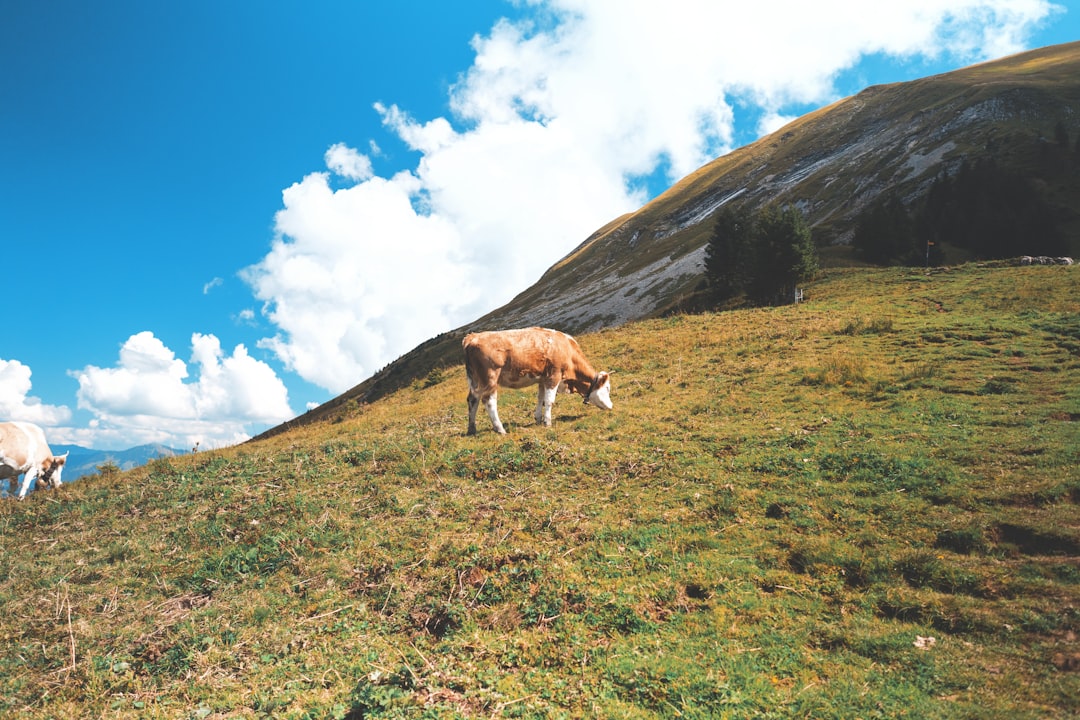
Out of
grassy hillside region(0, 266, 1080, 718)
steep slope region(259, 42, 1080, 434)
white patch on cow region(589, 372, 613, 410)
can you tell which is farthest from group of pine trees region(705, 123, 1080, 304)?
white patch on cow region(589, 372, 613, 410)

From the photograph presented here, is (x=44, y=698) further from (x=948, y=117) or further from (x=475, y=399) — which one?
(x=948, y=117)

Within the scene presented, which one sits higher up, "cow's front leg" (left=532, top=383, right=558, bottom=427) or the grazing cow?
the grazing cow

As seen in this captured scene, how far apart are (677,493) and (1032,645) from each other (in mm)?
5397

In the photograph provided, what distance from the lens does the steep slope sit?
3260 inches

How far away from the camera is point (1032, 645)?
5.68m

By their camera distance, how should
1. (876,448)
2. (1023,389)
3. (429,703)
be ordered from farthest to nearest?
1. (1023,389)
2. (876,448)
3. (429,703)

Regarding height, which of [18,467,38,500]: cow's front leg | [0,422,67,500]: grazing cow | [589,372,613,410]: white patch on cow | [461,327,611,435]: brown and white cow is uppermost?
[0,422,67,500]: grazing cow

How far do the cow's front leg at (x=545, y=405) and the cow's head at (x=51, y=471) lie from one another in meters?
16.5

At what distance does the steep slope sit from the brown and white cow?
38.5 metres

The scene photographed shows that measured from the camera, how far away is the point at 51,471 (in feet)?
59.0

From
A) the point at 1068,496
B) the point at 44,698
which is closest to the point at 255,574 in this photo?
the point at 44,698

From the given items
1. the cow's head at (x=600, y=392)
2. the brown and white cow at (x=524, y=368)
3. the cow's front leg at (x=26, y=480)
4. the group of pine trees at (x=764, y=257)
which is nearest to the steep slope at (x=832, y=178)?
the group of pine trees at (x=764, y=257)

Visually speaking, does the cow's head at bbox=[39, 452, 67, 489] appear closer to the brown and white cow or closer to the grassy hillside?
the grassy hillside

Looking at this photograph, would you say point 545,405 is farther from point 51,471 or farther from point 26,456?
point 51,471
